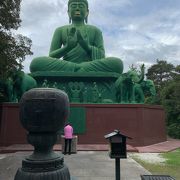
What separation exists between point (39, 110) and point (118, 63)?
13201 millimetres

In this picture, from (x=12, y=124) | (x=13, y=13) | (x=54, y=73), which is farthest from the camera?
(x=54, y=73)

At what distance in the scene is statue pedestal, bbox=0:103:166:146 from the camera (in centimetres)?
1325

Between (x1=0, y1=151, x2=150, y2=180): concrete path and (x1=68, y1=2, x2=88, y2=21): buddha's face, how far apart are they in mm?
11229

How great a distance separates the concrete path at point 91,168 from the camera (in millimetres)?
6950

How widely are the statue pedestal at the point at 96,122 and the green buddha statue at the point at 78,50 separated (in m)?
3.42

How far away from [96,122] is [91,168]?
18.6 ft

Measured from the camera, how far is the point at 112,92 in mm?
16641

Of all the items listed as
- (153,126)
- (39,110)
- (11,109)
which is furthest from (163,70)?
(39,110)

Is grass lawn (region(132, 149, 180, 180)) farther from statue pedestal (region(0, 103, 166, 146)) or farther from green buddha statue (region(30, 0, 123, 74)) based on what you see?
green buddha statue (region(30, 0, 123, 74))

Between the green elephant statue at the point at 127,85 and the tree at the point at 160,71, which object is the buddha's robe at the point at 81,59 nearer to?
the green elephant statue at the point at 127,85

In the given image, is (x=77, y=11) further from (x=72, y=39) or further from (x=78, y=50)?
(x=72, y=39)

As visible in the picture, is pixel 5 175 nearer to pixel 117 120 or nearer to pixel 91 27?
pixel 117 120

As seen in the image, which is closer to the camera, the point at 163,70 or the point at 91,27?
the point at 91,27

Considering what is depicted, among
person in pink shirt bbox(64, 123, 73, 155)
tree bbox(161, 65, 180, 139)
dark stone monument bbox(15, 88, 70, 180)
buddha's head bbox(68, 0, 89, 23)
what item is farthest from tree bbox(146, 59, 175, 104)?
dark stone monument bbox(15, 88, 70, 180)
